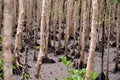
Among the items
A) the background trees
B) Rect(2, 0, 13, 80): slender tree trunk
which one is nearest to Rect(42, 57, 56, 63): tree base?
the background trees

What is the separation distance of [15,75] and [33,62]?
→ 3.01m

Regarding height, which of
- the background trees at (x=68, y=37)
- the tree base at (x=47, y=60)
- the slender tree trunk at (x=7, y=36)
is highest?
the slender tree trunk at (x=7, y=36)

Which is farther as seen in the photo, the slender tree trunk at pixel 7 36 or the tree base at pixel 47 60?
the tree base at pixel 47 60

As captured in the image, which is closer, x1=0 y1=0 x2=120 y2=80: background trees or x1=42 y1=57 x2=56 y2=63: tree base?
x1=0 y1=0 x2=120 y2=80: background trees

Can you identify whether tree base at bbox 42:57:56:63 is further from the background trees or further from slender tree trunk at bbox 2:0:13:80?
slender tree trunk at bbox 2:0:13:80

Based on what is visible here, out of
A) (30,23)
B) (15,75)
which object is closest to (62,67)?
(15,75)

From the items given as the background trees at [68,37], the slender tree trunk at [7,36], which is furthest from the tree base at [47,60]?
the slender tree trunk at [7,36]

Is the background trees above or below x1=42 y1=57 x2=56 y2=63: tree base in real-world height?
above

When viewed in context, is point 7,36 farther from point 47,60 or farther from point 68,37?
point 68,37

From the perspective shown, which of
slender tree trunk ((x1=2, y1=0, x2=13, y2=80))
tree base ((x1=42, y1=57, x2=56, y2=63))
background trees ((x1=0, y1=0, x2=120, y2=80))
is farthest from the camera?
tree base ((x1=42, y1=57, x2=56, y2=63))

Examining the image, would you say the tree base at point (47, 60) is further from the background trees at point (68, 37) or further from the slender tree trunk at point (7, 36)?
the slender tree trunk at point (7, 36)

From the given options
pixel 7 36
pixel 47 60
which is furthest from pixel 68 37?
pixel 7 36

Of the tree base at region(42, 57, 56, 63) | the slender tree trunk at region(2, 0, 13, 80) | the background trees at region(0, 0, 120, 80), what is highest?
the slender tree trunk at region(2, 0, 13, 80)

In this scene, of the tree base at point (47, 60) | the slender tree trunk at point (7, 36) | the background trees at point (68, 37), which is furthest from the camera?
the tree base at point (47, 60)
